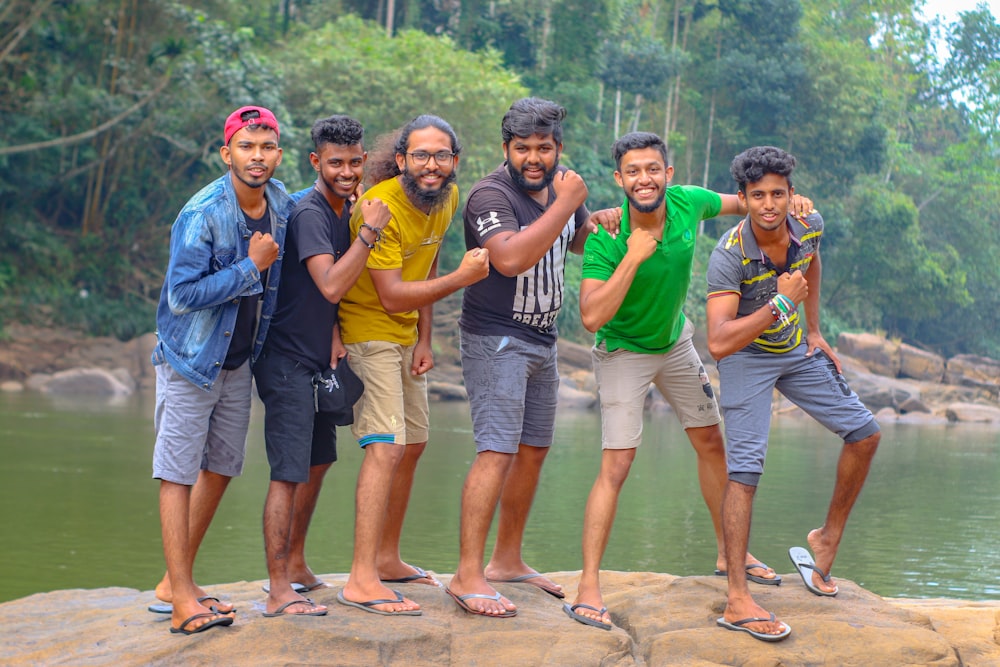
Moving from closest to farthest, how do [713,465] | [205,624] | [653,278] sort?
[205,624] < [653,278] < [713,465]

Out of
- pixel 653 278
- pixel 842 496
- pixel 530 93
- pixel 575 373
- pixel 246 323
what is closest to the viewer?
pixel 246 323

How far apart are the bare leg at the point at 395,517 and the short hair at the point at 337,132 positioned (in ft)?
4.21

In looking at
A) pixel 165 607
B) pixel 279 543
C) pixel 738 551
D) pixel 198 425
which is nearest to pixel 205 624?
pixel 279 543

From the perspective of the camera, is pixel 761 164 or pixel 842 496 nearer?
pixel 761 164

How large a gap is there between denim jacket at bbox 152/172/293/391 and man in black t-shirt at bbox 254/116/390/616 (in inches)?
6.5

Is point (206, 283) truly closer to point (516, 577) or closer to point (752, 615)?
point (516, 577)

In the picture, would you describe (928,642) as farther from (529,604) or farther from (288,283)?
(288,283)

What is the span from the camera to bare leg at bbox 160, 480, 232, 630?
4.50m

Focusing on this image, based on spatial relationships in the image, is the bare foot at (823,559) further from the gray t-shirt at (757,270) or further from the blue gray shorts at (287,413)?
the blue gray shorts at (287,413)

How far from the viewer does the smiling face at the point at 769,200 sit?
4824 mm

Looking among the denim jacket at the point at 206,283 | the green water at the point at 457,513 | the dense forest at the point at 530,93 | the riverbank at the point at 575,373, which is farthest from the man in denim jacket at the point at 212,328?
the dense forest at the point at 530,93

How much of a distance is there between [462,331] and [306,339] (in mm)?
657

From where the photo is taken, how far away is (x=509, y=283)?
16.1ft

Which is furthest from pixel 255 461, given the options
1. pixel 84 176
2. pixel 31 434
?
pixel 84 176
